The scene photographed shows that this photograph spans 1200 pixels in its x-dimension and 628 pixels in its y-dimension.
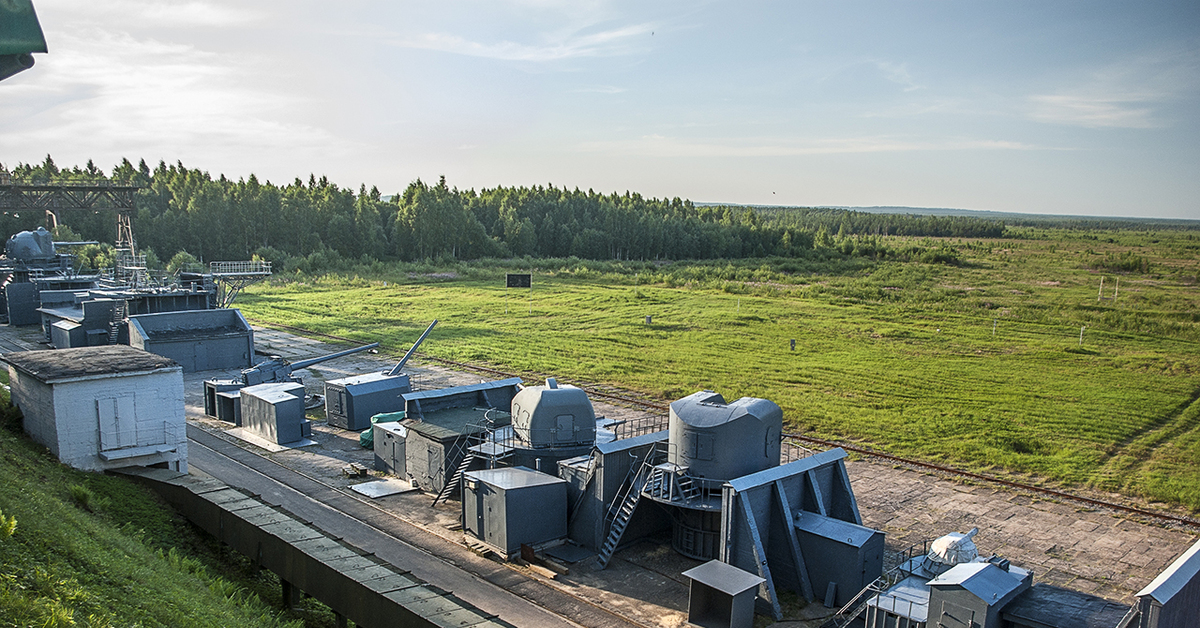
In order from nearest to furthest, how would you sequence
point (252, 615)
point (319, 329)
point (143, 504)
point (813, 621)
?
1. point (252, 615)
2. point (813, 621)
3. point (143, 504)
4. point (319, 329)

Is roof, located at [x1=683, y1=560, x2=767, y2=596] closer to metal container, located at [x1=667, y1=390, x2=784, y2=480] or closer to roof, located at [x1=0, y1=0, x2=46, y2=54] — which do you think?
metal container, located at [x1=667, y1=390, x2=784, y2=480]

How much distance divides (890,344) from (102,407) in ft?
161

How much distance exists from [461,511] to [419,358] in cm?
2849

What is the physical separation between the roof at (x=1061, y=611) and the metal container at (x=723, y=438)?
23.3ft

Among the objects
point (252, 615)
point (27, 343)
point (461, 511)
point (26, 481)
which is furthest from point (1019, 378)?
point (27, 343)

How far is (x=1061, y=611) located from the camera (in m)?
14.6

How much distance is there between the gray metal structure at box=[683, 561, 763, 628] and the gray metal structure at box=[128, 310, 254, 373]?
124 ft

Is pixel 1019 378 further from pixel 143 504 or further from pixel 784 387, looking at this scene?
pixel 143 504

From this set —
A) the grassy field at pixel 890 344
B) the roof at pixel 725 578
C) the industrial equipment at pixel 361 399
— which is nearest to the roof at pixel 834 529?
the roof at pixel 725 578

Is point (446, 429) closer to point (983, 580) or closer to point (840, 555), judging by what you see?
point (840, 555)

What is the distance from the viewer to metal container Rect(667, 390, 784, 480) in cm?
2009

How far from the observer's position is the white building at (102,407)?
874 inches

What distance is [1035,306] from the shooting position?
76000 millimetres

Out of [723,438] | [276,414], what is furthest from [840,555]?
[276,414]
